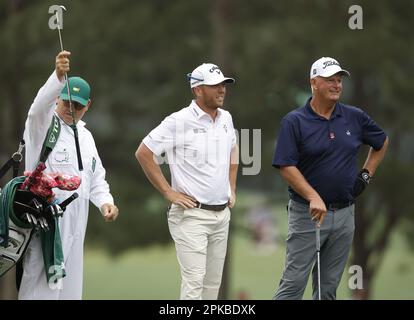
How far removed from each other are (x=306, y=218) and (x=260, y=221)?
20.7 m

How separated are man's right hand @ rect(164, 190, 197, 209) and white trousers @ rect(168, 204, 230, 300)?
2.0 inches

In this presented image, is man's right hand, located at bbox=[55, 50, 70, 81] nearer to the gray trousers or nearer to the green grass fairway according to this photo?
the gray trousers

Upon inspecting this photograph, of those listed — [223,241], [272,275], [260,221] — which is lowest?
[272,275]

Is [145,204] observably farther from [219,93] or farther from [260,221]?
[219,93]

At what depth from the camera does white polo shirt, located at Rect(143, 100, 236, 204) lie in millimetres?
8594

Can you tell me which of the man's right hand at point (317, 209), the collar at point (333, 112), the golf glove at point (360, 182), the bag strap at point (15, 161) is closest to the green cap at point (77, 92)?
the bag strap at point (15, 161)

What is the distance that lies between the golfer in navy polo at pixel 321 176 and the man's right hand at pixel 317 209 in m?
0.03

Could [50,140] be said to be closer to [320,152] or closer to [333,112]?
[320,152]

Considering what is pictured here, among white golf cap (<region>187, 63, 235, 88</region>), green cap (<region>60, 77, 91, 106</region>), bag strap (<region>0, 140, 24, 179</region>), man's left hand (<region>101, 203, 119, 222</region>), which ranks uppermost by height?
white golf cap (<region>187, 63, 235, 88</region>)

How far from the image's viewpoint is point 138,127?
75.7ft

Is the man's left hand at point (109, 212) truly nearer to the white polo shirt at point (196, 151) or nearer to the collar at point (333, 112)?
the white polo shirt at point (196, 151)

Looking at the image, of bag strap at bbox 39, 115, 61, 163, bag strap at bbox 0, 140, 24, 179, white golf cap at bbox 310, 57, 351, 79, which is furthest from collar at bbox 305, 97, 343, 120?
bag strap at bbox 0, 140, 24, 179

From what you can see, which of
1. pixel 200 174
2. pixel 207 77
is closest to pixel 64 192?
pixel 200 174
